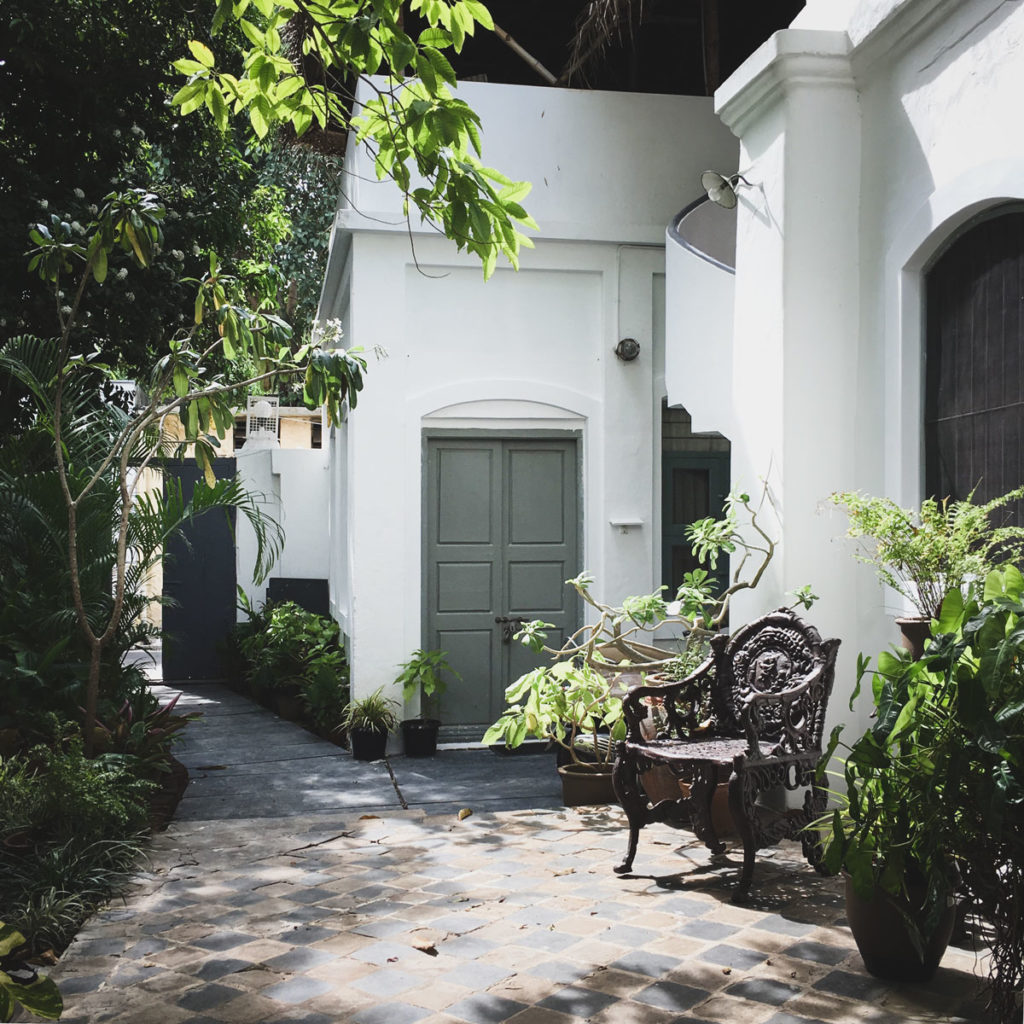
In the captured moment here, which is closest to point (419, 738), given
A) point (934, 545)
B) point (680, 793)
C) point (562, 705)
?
point (562, 705)

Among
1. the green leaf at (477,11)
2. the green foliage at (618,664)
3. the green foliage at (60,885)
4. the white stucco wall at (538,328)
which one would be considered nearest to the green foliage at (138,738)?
the green foliage at (60,885)

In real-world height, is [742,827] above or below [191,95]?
below

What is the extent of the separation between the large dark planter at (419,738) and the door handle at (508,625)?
0.91m

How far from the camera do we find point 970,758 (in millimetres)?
3031

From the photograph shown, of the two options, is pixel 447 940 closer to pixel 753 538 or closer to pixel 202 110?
pixel 753 538

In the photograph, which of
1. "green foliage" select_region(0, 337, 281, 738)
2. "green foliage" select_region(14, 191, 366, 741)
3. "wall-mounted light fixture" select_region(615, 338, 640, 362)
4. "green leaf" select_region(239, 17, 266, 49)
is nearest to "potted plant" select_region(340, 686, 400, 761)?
"green foliage" select_region(0, 337, 281, 738)

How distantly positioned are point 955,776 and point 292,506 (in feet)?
33.5

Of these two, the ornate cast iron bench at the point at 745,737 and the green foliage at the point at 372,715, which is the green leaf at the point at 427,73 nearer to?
the ornate cast iron bench at the point at 745,737

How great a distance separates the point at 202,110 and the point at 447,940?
298 inches

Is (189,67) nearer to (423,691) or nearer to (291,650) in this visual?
(423,691)

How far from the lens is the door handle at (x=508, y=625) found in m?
8.42

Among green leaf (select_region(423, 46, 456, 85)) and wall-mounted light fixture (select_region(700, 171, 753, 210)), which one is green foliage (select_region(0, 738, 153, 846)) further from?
wall-mounted light fixture (select_region(700, 171, 753, 210))

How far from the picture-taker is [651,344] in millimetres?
8562

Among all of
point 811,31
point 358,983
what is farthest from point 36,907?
point 811,31
